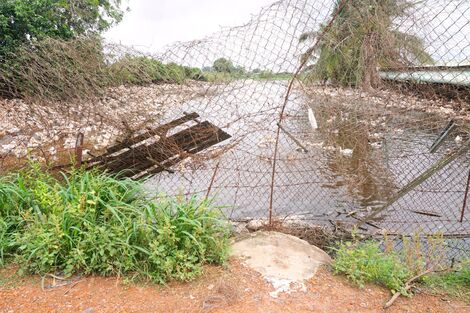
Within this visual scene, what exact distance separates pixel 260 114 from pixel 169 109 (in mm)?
980

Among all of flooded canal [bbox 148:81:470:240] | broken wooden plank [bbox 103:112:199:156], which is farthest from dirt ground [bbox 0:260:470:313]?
broken wooden plank [bbox 103:112:199:156]

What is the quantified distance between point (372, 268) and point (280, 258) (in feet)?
2.04

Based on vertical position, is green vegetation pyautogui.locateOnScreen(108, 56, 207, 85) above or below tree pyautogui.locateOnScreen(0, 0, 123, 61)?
below

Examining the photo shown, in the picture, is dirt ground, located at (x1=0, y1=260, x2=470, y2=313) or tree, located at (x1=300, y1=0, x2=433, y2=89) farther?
tree, located at (x1=300, y1=0, x2=433, y2=89)

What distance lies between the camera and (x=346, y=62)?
267 centimetres

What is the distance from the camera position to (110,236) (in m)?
2.26

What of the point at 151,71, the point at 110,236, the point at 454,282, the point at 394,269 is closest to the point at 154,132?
the point at 151,71

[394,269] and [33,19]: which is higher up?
[33,19]

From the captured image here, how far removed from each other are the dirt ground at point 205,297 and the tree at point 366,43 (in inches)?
62.2

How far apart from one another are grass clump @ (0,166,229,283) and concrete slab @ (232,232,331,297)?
247 mm

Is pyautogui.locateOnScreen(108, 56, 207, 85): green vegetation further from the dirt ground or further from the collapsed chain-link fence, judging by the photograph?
the dirt ground

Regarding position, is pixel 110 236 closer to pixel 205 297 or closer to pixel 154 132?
pixel 205 297

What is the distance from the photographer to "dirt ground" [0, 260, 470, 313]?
6.43 ft

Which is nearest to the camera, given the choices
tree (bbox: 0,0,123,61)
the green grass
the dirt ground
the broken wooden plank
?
the dirt ground
